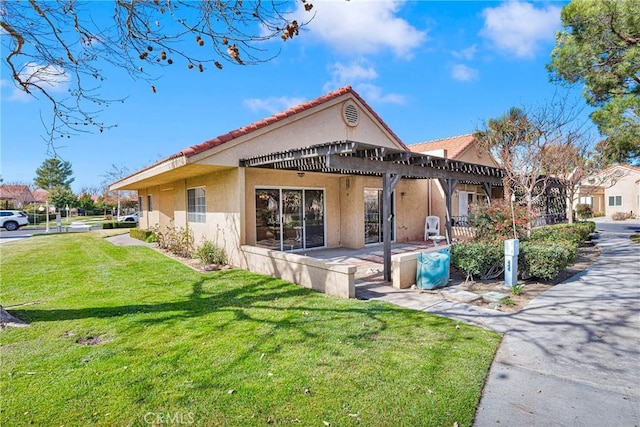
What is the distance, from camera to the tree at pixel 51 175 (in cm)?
6806

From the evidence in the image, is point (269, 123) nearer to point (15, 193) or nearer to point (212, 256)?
point (212, 256)

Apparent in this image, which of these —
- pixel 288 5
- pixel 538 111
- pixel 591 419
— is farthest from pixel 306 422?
pixel 538 111

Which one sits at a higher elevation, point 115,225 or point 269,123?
point 269,123

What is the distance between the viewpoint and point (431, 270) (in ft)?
27.3

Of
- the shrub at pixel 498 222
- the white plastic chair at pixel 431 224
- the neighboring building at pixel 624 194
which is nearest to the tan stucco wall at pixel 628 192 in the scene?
the neighboring building at pixel 624 194

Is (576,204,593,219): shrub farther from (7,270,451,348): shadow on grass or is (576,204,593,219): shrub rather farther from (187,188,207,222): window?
(7,270,451,348): shadow on grass

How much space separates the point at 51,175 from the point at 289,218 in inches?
3094

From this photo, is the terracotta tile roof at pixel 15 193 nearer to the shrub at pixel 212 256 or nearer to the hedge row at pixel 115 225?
the hedge row at pixel 115 225

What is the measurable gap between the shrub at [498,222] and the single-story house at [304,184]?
1486mm

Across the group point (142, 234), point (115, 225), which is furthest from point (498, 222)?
point (115, 225)

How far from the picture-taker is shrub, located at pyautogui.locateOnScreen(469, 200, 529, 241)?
10.5 meters

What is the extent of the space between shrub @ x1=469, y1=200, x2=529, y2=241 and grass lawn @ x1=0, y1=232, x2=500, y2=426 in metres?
5.77

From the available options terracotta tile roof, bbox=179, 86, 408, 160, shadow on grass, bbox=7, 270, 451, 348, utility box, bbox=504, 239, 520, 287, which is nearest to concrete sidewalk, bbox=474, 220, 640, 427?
utility box, bbox=504, 239, 520, 287

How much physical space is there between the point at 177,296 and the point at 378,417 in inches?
232
